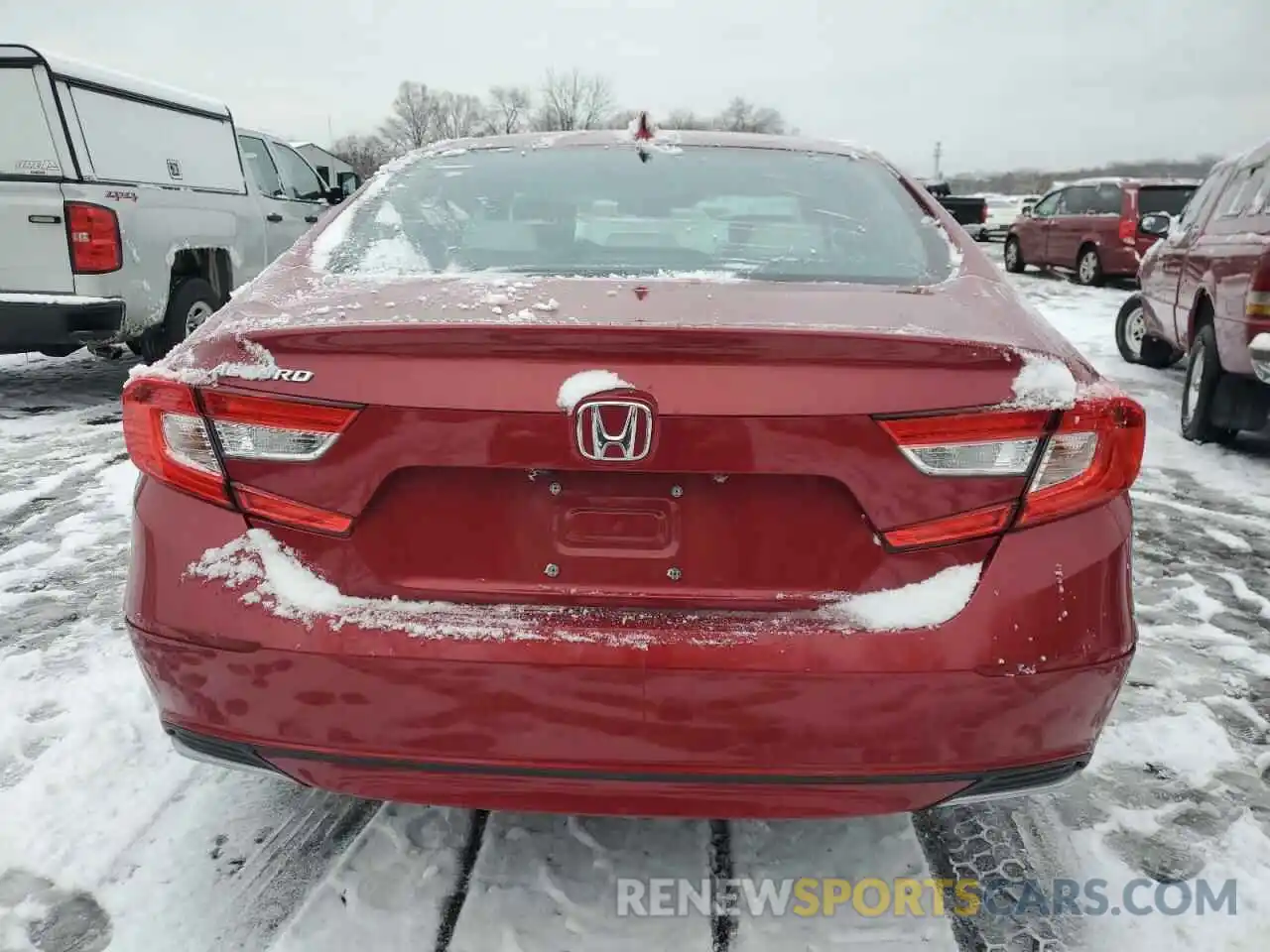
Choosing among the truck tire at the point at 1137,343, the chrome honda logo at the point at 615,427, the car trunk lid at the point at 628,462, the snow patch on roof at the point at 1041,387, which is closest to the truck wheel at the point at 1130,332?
the truck tire at the point at 1137,343

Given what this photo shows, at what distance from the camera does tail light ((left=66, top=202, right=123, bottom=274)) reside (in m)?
5.98

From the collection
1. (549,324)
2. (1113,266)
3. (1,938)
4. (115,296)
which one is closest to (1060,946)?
(549,324)

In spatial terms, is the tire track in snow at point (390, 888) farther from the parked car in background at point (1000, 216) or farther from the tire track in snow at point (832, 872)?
the parked car in background at point (1000, 216)

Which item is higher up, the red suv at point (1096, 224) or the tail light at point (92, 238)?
the tail light at point (92, 238)

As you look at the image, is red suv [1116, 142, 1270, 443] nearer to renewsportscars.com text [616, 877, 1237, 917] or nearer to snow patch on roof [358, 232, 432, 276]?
renewsportscars.com text [616, 877, 1237, 917]

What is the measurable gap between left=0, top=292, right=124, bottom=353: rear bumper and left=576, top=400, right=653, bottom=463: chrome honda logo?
559 centimetres

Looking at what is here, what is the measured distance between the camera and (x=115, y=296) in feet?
20.6

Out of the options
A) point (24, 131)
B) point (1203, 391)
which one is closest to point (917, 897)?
point (1203, 391)

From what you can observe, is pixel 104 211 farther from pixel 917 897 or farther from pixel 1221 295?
pixel 1221 295

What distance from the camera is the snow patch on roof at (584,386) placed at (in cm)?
158

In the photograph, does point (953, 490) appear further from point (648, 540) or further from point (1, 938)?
point (1, 938)

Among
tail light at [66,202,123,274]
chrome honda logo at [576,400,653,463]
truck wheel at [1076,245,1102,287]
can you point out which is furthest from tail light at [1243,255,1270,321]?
truck wheel at [1076,245,1102,287]

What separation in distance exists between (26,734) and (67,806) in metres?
0.42

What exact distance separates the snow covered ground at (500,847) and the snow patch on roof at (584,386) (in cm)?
106
